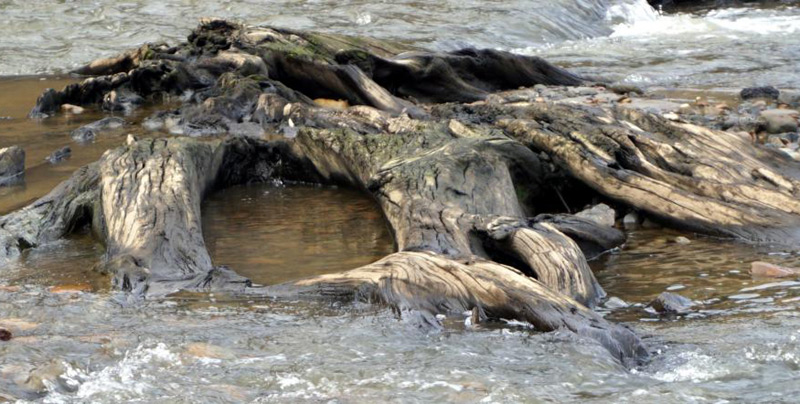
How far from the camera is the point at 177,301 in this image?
4527 millimetres

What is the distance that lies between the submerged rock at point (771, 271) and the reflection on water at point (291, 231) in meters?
1.84

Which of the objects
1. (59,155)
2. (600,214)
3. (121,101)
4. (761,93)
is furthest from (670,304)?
(121,101)

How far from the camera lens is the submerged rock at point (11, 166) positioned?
707 centimetres

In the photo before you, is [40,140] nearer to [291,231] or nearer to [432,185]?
[291,231]

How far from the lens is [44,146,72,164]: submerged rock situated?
25.2ft

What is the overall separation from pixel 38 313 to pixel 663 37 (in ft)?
41.9

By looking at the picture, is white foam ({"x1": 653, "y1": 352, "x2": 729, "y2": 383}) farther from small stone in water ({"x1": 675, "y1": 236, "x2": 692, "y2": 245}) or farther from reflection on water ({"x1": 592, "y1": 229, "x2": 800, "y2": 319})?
small stone in water ({"x1": 675, "y1": 236, "x2": 692, "y2": 245})

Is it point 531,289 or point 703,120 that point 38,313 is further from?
point 703,120

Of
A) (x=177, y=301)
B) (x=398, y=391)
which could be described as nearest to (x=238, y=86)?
(x=177, y=301)

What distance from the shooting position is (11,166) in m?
7.13

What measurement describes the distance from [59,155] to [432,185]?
348cm

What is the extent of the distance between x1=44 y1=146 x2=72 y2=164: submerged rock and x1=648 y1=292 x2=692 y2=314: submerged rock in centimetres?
484

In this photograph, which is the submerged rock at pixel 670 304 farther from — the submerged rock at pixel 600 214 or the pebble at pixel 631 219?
the pebble at pixel 631 219

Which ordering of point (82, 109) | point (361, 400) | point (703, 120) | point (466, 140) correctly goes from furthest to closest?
point (82, 109), point (703, 120), point (466, 140), point (361, 400)
